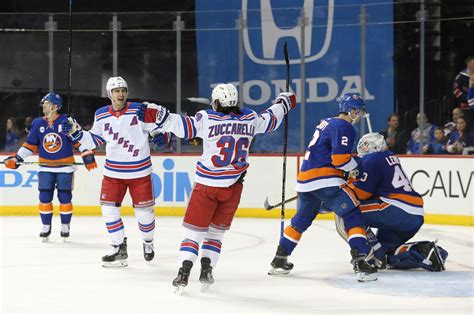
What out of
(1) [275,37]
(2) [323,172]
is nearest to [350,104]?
(2) [323,172]

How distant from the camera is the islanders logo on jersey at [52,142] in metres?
7.37

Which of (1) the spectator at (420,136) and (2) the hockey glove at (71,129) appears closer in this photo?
(2) the hockey glove at (71,129)

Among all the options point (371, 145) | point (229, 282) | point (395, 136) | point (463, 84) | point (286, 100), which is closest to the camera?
point (229, 282)

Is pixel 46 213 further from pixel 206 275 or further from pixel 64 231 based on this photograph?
pixel 206 275

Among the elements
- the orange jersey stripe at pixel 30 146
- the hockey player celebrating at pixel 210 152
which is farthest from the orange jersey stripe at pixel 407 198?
the orange jersey stripe at pixel 30 146

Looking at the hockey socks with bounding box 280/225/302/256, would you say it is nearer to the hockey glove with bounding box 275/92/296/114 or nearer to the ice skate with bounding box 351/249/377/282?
the ice skate with bounding box 351/249/377/282

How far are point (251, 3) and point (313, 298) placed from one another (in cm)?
710

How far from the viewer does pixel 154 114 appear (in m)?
5.04

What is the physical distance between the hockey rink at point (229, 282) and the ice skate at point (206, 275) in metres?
0.04

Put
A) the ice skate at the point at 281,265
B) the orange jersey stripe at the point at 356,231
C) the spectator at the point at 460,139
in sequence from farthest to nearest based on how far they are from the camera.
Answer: the spectator at the point at 460,139
the ice skate at the point at 281,265
the orange jersey stripe at the point at 356,231

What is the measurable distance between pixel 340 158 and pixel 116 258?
1743 mm

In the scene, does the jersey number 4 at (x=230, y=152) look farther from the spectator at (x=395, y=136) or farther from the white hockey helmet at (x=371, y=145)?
the spectator at (x=395, y=136)

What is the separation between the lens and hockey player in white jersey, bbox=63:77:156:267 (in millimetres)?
5930

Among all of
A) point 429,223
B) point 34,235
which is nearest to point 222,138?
point 34,235
